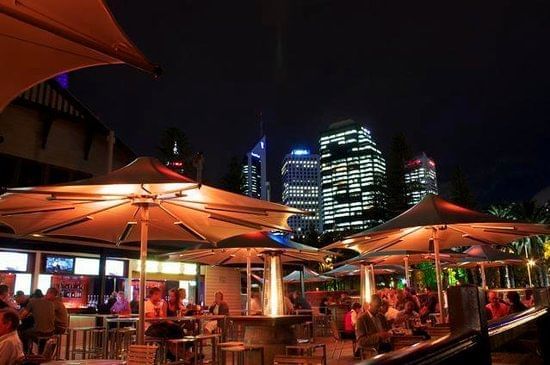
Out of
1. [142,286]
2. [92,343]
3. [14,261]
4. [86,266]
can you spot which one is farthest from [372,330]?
[86,266]

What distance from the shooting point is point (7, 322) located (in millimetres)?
5008

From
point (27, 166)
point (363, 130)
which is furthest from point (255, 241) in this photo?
point (363, 130)

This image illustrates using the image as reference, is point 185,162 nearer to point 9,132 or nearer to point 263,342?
point 9,132

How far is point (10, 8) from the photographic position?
10.6 ft

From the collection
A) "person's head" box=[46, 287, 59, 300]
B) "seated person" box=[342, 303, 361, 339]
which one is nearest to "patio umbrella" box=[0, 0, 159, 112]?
"person's head" box=[46, 287, 59, 300]

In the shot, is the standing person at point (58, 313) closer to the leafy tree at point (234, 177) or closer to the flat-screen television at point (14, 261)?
the flat-screen television at point (14, 261)

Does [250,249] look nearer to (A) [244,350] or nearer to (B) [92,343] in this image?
(A) [244,350]

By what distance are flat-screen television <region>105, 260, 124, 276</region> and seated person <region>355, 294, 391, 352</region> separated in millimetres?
9572

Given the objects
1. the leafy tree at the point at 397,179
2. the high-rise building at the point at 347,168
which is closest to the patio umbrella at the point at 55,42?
the leafy tree at the point at 397,179

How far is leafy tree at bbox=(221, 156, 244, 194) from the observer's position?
32.6m

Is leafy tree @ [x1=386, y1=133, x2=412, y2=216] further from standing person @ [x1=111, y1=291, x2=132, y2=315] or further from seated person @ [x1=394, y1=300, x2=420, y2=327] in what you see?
standing person @ [x1=111, y1=291, x2=132, y2=315]

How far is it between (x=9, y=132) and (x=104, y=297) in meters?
5.62

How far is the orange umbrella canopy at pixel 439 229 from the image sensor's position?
6.79 m

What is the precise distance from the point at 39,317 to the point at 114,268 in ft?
21.0
